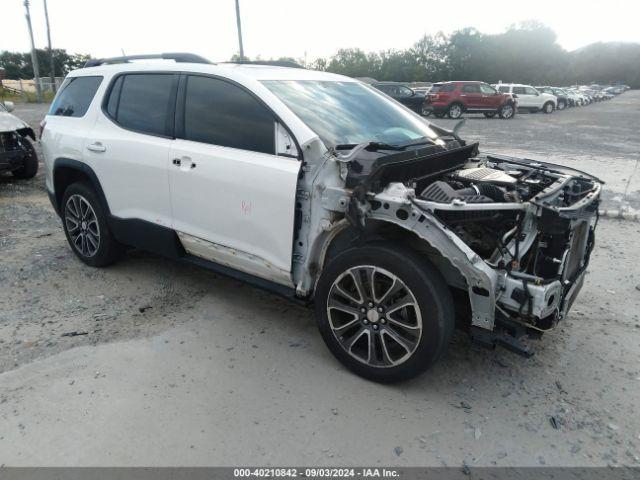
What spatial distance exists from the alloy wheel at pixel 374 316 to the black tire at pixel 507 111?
24584 mm

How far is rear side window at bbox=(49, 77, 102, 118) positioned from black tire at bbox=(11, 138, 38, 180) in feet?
13.9

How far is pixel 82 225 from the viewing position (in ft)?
15.7

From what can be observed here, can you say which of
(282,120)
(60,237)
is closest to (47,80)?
(60,237)

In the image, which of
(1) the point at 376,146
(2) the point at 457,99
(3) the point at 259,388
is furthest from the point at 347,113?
(2) the point at 457,99

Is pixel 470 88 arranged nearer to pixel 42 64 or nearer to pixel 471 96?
pixel 471 96

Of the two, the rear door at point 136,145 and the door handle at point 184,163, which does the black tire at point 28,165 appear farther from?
the door handle at point 184,163

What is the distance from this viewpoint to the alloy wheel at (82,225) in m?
4.69

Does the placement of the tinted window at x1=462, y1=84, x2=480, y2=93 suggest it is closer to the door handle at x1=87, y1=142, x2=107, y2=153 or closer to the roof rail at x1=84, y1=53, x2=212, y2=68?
the roof rail at x1=84, y1=53, x2=212, y2=68

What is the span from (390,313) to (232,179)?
138 centimetres

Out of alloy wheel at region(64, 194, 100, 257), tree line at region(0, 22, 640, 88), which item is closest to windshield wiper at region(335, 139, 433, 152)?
alloy wheel at region(64, 194, 100, 257)

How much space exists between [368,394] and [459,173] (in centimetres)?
157

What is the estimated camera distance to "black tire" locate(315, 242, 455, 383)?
110 inches

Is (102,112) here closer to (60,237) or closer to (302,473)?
(60,237)

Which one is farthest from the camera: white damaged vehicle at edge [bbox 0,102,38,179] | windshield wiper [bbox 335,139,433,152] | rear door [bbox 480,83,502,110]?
rear door [bbox 480,83,502,110]
